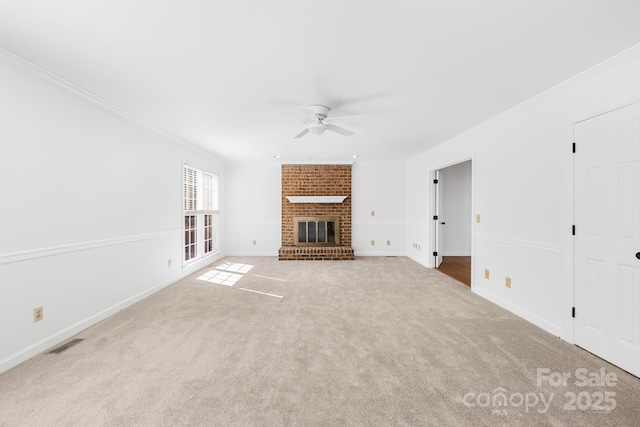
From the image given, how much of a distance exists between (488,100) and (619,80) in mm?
946

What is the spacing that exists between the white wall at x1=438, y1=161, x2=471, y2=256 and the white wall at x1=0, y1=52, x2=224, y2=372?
20.7 ft

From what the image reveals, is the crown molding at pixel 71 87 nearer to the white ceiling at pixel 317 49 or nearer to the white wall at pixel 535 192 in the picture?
the white ceiling at pixel 317 49

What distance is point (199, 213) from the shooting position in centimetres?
524

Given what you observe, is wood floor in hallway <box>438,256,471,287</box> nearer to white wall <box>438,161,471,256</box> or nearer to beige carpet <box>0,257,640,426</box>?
white wall <box>438,161,471,256</box>

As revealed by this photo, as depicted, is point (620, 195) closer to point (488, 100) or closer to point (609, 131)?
point (609, 131)

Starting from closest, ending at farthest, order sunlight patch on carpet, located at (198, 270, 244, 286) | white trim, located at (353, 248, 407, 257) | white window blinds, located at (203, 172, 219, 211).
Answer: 1. sunlight patch on carpet, located at (198, 270, 244, 286)
2. white window blinds, located at (203, 172, 219, 211)
3. white trim, located at (353, 248, 407, 257)

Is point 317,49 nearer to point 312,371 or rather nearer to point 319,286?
point 312,371

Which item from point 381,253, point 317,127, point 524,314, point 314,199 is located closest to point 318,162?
point 314,199

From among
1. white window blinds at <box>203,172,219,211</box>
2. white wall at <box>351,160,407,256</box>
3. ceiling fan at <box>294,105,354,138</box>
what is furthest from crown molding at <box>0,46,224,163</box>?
white wall at <box>351,160,407,256</box>

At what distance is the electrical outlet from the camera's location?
86.0 inches

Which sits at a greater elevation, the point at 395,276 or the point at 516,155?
the point at 516,155

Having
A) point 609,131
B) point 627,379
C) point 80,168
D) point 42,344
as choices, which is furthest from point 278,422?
point 609,131

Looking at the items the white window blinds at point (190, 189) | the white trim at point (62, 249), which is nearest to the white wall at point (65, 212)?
A: the white trim at point (62, 249)

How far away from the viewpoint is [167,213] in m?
4.12
